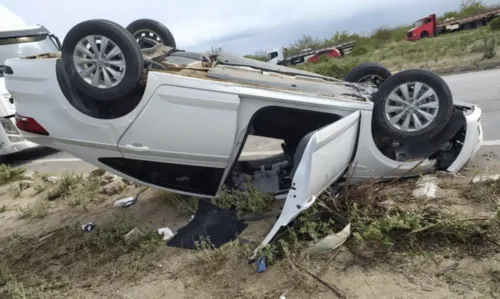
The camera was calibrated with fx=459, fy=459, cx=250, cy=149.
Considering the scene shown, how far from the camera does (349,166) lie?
12.3 feet

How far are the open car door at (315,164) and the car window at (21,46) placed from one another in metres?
7.63

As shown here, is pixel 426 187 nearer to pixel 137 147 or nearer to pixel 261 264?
pixel 261 264

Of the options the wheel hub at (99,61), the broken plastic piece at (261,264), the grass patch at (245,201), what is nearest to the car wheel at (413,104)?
the grass patch at (245,201)

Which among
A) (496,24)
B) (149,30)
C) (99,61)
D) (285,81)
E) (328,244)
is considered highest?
(149,30)

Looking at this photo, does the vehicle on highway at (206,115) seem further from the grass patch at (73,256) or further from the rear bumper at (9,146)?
the rear bumper at (9,146)

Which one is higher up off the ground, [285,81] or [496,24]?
[285,81]

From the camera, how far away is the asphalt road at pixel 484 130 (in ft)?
18.4

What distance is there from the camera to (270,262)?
316 centimetres

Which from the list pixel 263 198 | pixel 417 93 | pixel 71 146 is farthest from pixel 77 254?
pixel 417 93

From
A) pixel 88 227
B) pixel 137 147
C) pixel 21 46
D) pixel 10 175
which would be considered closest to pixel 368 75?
pixel 137 147

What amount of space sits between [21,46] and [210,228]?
A: 7.24 metres

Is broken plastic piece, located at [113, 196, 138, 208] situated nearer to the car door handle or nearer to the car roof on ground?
the car door handle

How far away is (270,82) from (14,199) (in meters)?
3.87

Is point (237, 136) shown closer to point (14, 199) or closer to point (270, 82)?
point (270, 82)
